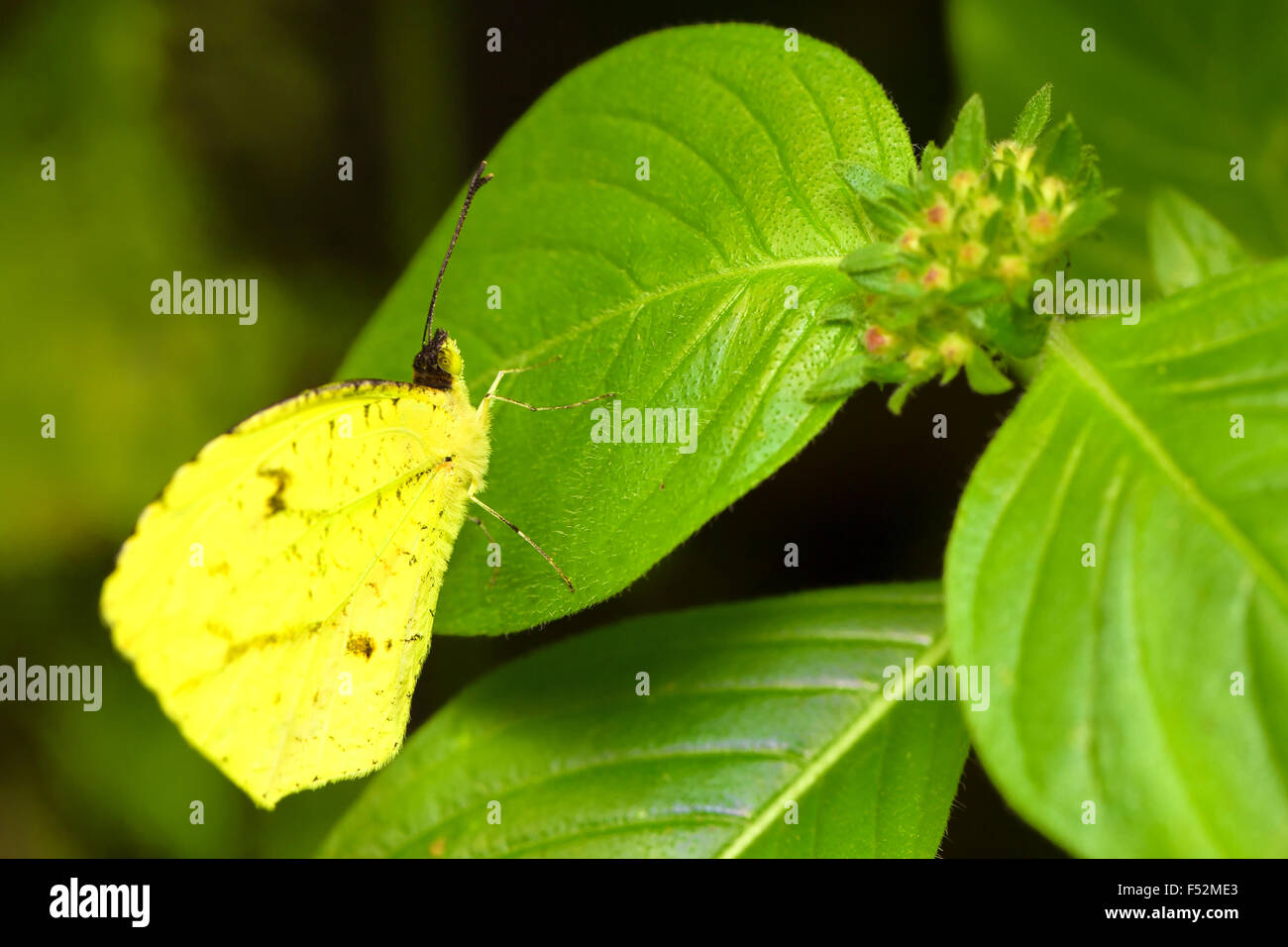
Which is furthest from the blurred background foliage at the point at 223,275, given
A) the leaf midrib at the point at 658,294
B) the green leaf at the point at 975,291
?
the green leaf at the point at 975,291

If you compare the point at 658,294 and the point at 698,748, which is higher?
the point at 658,294

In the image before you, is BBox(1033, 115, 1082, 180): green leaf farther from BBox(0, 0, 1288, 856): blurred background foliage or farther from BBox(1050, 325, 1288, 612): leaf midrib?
BBox(0, 0, 1288, 856): blurred background foliage

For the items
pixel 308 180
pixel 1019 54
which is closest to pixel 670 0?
pixel 1019 54

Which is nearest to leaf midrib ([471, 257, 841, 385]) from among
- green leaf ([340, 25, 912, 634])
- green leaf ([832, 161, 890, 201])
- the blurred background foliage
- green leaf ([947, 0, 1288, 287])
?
green leaf ([340, 25, 912, 634])

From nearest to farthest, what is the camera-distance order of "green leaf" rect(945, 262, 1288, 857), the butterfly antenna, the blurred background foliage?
1. "green leaf" rect(945, 262, 1288, 857)
2. the butterfly antenna
3. the blurred background foliage

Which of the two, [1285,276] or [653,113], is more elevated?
[653,113]

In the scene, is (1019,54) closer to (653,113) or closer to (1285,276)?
(653,113)

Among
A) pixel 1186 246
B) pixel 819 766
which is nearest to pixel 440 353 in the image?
pixel 819 766

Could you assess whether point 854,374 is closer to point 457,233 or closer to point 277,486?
point 457,233
